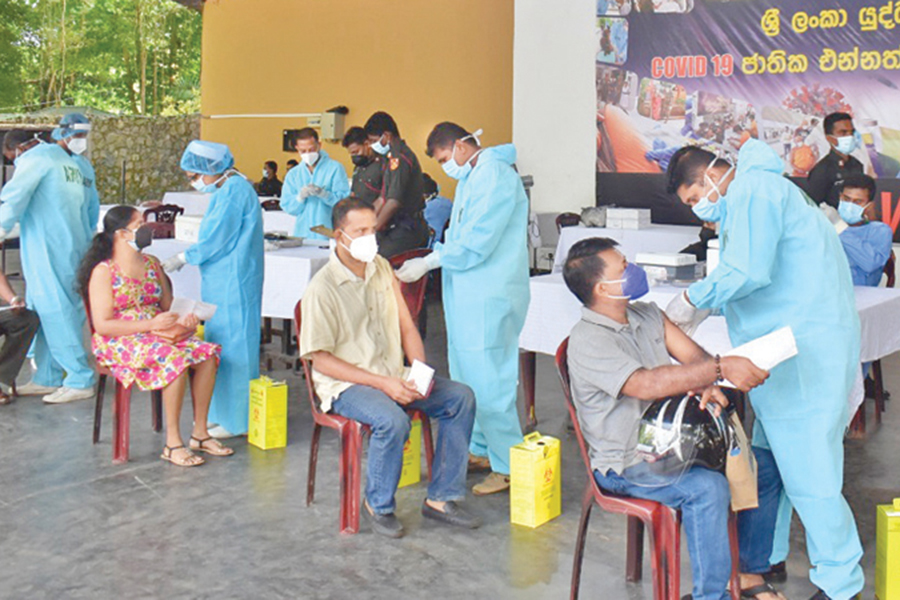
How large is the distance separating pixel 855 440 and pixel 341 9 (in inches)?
394

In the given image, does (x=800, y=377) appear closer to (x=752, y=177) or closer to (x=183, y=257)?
(x=752, y=177)

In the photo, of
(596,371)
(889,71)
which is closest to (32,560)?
(596,371)

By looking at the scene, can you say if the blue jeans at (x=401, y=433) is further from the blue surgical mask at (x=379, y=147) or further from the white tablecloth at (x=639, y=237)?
the white tablecloth at (x=639, y=237)

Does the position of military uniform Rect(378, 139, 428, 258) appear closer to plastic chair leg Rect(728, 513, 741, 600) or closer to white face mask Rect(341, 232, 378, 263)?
white face mask Rect(341, 232, 378, 263)

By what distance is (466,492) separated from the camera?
384cm

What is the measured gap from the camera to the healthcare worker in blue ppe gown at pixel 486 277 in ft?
12.2

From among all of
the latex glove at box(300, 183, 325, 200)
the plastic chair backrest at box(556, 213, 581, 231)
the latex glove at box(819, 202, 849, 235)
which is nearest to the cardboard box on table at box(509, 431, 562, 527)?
the latex glove at box(819, 202, 849, 235)

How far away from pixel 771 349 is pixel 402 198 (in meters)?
3.39

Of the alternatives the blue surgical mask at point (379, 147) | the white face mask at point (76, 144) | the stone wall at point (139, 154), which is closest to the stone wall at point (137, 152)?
the stone wall at point (139, 154)

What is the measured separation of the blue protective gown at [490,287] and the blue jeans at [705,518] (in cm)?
128

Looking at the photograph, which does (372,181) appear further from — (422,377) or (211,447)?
(422,377)

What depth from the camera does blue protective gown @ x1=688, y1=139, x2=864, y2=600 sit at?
103 inches

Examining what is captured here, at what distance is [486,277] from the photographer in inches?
148

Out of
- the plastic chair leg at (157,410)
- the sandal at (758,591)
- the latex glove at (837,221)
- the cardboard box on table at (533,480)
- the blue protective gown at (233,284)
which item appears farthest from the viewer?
the plastic chair leg at (157,410)
